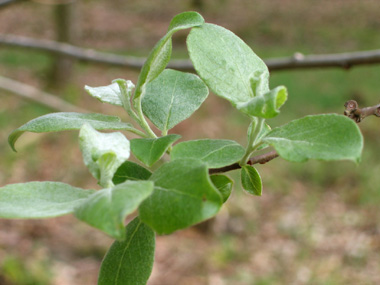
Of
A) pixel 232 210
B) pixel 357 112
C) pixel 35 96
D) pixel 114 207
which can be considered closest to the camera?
pixel 114 207

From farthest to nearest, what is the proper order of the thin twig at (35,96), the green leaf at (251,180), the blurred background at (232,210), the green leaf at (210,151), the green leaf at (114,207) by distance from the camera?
the blurred background at (232,210) → the thin twig at (35,96) → the green leaf at (251,180) → the green leaf at (210,151) → the green leaf at (114,207)

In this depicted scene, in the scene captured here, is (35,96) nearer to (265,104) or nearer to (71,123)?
(71,123)

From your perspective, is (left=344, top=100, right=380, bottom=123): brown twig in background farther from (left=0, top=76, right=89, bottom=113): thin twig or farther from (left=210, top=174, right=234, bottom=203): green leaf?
(left=0, top=76, right=89, bottom=113): thin twig

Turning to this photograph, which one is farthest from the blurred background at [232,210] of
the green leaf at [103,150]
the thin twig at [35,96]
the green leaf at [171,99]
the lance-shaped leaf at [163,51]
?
the green leaf at [103,150]

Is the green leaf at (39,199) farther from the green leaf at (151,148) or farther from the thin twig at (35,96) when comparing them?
the thin twig at (35,96)

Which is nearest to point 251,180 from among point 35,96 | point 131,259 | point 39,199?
point 131,259

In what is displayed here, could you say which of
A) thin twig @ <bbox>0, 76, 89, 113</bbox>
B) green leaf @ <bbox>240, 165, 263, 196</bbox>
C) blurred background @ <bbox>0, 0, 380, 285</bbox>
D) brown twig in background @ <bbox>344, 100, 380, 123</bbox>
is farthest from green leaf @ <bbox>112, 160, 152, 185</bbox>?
thin twig @ <bbox>0, 76, 89, 113</bbox>

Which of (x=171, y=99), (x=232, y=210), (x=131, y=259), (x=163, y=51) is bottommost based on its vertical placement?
(x=232, y=210)
